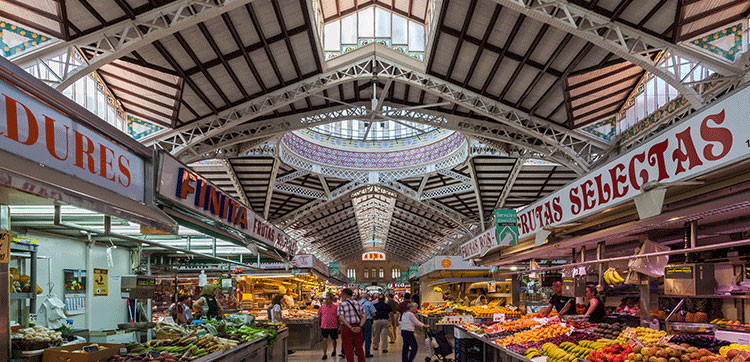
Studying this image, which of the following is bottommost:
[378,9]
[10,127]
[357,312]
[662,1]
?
[357,312]

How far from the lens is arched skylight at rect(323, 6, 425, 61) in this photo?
17125 mm

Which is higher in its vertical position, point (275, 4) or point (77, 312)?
point (275, 4)

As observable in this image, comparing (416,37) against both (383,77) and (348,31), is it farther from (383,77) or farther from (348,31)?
(348,31)

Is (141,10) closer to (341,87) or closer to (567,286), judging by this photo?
(341,87)

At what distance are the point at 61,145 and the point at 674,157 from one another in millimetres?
4016

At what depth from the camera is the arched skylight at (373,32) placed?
1712 cm

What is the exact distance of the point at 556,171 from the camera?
23.1 metres

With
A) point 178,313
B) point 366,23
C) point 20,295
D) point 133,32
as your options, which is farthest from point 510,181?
point 20,295

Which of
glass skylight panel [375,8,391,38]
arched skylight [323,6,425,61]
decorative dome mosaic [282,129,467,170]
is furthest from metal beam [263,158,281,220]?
glass skylight panel [375,8,391,38]

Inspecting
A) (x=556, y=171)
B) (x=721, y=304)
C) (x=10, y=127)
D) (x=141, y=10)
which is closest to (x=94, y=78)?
(x=141, y=10)

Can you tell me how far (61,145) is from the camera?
313 cm

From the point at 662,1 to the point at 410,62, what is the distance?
7522mm

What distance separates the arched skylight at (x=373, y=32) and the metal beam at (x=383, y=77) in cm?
63

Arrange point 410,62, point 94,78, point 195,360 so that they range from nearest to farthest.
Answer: point 195,360
point 94,78
point 410,62
